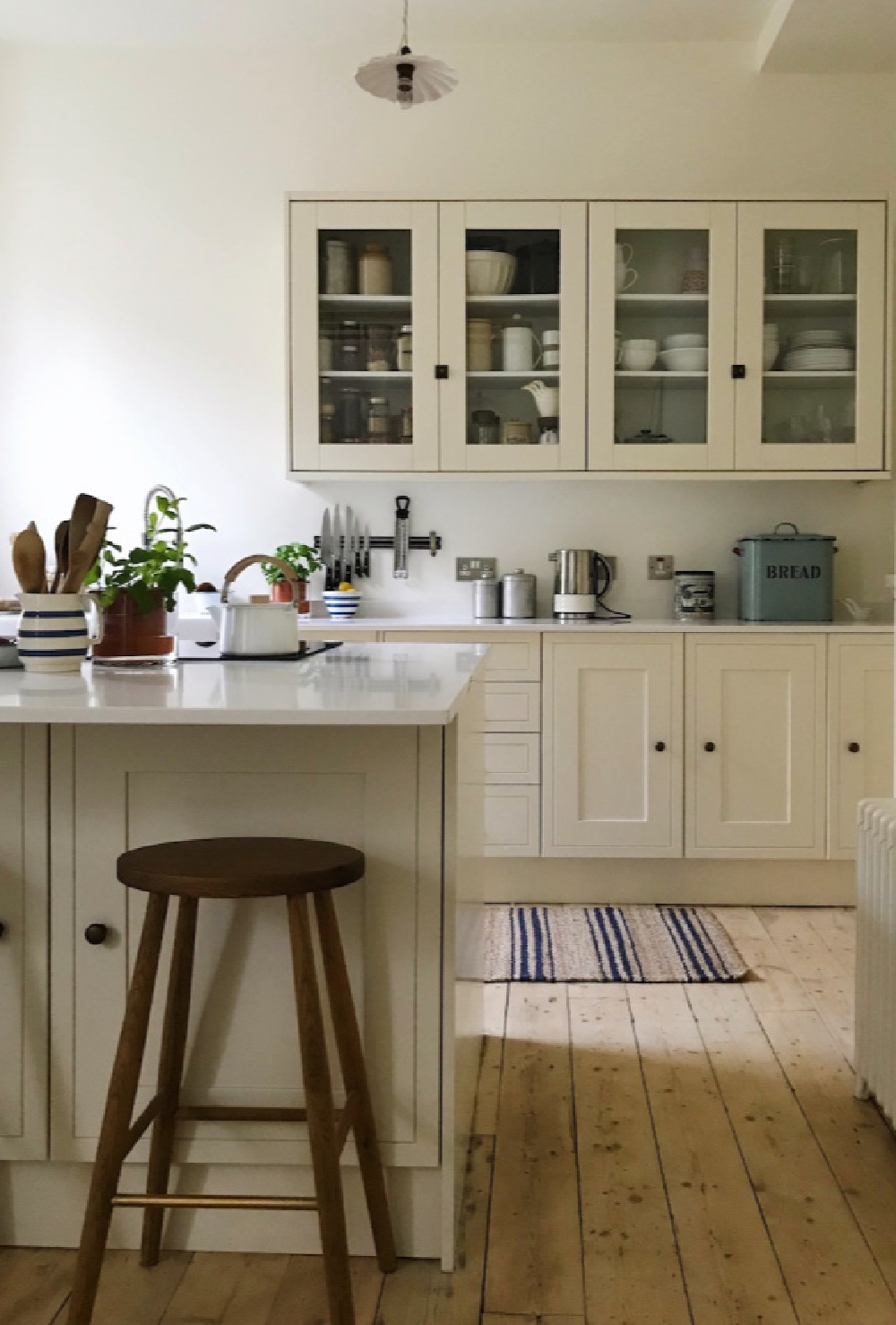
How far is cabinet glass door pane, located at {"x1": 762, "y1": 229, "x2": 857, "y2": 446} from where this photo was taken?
12.9ft

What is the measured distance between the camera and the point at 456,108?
166 inches

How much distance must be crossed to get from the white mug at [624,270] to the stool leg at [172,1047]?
2.84 metres

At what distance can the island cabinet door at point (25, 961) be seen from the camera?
5.84 feet

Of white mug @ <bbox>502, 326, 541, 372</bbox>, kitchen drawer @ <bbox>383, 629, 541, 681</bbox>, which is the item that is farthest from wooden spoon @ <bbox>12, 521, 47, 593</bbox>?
white mug @ <bbox>502, 326, 541, 372</bbox>

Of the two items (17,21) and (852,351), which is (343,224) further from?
(852,351)

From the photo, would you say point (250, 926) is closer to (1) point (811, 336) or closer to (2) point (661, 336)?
(2) point (661, 336)

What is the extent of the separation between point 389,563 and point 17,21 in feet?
7.11

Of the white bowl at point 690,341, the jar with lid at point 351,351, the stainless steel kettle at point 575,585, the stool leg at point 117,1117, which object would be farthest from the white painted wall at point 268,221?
the stool leg at point 117,1117

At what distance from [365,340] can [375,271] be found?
0.22m

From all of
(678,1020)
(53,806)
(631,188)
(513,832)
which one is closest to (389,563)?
(513,832)

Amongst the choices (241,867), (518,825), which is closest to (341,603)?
(518,825)

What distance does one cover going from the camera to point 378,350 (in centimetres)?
399

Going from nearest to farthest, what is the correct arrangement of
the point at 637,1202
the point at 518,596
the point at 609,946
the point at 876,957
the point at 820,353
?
the point at 637,1202
the point at 876,957
the point at 609,946
the point at 820,353
the point at 518,596

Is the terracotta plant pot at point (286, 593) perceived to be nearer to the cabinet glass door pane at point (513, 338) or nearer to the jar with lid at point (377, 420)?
the jar with lid at point (377, 420)
